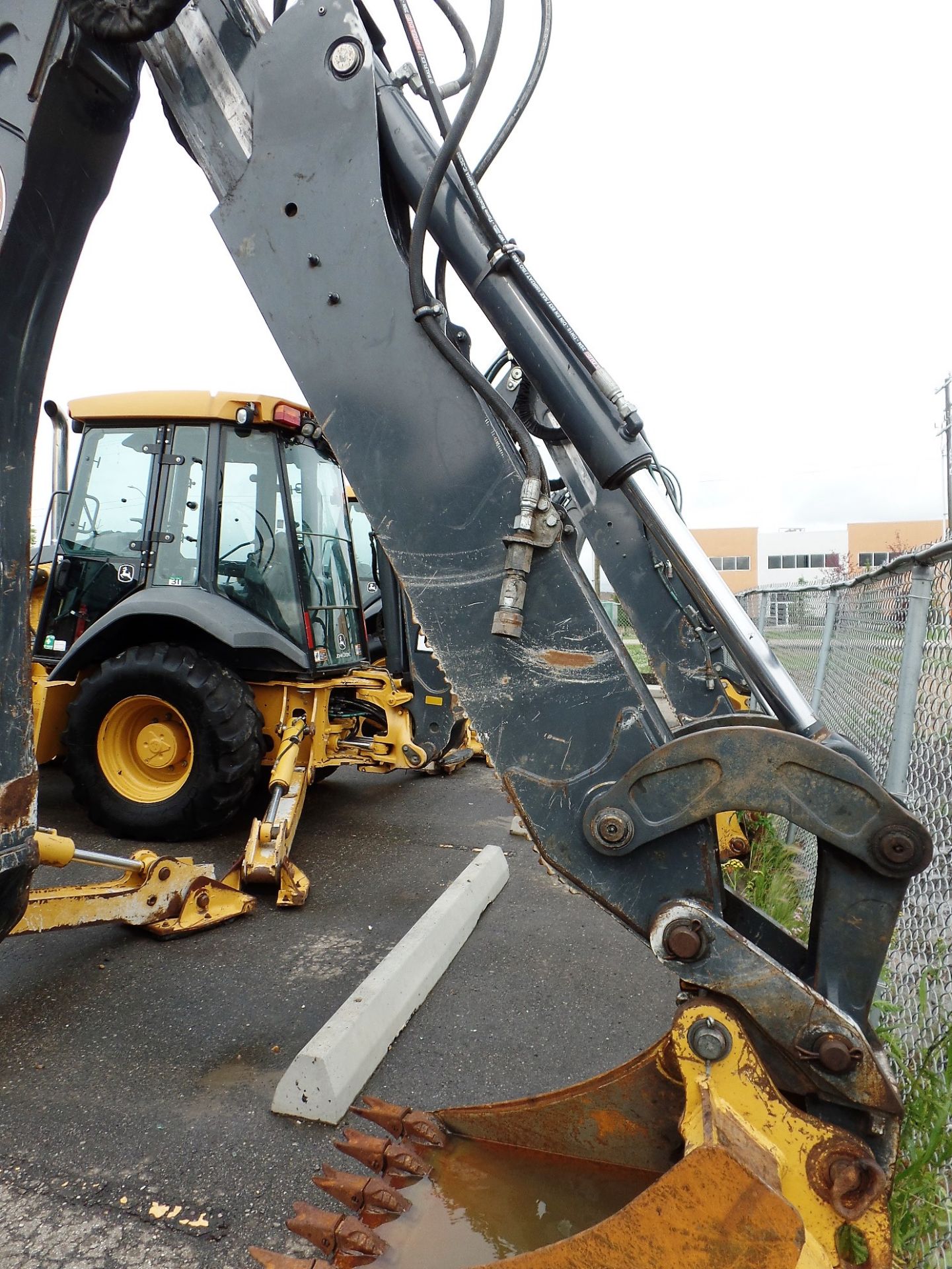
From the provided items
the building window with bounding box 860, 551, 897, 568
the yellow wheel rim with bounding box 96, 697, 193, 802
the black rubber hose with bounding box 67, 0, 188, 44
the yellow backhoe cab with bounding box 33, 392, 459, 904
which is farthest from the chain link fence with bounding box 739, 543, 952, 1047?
the yellow wheel rim with bounding box 96, 697, 193, 802

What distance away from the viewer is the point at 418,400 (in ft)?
5.35

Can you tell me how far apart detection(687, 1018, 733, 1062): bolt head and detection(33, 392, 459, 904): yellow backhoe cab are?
3210 mm

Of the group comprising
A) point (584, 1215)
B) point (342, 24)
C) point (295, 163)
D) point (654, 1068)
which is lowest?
point (584, 1215)

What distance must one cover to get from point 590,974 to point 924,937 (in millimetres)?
1418

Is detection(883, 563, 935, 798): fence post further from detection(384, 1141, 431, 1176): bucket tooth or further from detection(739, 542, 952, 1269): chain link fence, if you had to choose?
detection(384, 1141, 431, 1176): bucket tooth

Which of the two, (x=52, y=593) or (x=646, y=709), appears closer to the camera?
(x=646, y=709)

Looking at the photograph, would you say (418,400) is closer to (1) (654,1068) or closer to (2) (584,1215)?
(1) (654,1068)

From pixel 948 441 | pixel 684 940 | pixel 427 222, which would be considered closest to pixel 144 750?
pixel 427 222

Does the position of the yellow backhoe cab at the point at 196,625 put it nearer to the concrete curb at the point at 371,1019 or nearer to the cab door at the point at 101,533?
the cab door at the point at 101,533

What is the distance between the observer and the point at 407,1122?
192cm

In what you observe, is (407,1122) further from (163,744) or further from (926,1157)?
(163,744)

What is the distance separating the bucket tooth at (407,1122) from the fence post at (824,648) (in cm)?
295

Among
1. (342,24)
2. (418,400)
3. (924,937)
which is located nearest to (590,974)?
(924,937)

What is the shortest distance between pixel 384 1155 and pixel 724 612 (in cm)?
145
